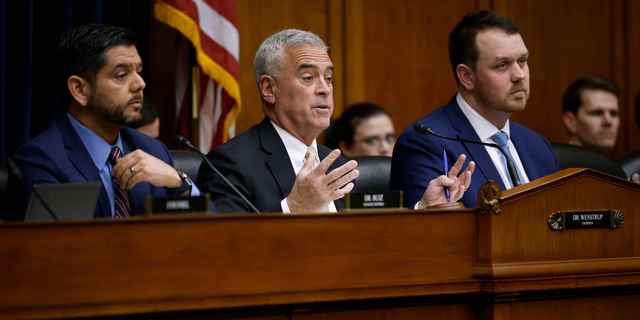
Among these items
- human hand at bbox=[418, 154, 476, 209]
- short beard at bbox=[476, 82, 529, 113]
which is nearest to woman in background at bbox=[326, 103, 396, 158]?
short beard at bbox=[476, 82, 529, 113]

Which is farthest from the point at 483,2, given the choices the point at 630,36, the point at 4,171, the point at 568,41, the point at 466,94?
the point at 4,171

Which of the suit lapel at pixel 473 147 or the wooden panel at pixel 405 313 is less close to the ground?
the suit lapel at pixel 473 147

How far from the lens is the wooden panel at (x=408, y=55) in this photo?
4.27 metres

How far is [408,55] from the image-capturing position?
4383 mm

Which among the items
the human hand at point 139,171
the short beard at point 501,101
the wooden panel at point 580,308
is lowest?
the wooden panel at point 580,308

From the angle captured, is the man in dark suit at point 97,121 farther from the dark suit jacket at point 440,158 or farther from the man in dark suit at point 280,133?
the dark suit jacket at point 440,158

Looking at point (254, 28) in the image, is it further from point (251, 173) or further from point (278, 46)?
point (251, 173)

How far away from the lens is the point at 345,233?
136 cm

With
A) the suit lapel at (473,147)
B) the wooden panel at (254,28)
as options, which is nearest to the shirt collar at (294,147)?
the suit lapel at (473,147)

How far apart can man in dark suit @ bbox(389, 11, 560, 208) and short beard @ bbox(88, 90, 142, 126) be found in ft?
3.40

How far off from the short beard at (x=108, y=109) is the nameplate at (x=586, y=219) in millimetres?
1283

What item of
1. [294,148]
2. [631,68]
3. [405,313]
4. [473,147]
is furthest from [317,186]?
[631,68]

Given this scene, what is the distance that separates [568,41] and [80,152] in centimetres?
397

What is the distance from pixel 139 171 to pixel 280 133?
67 centimetres
